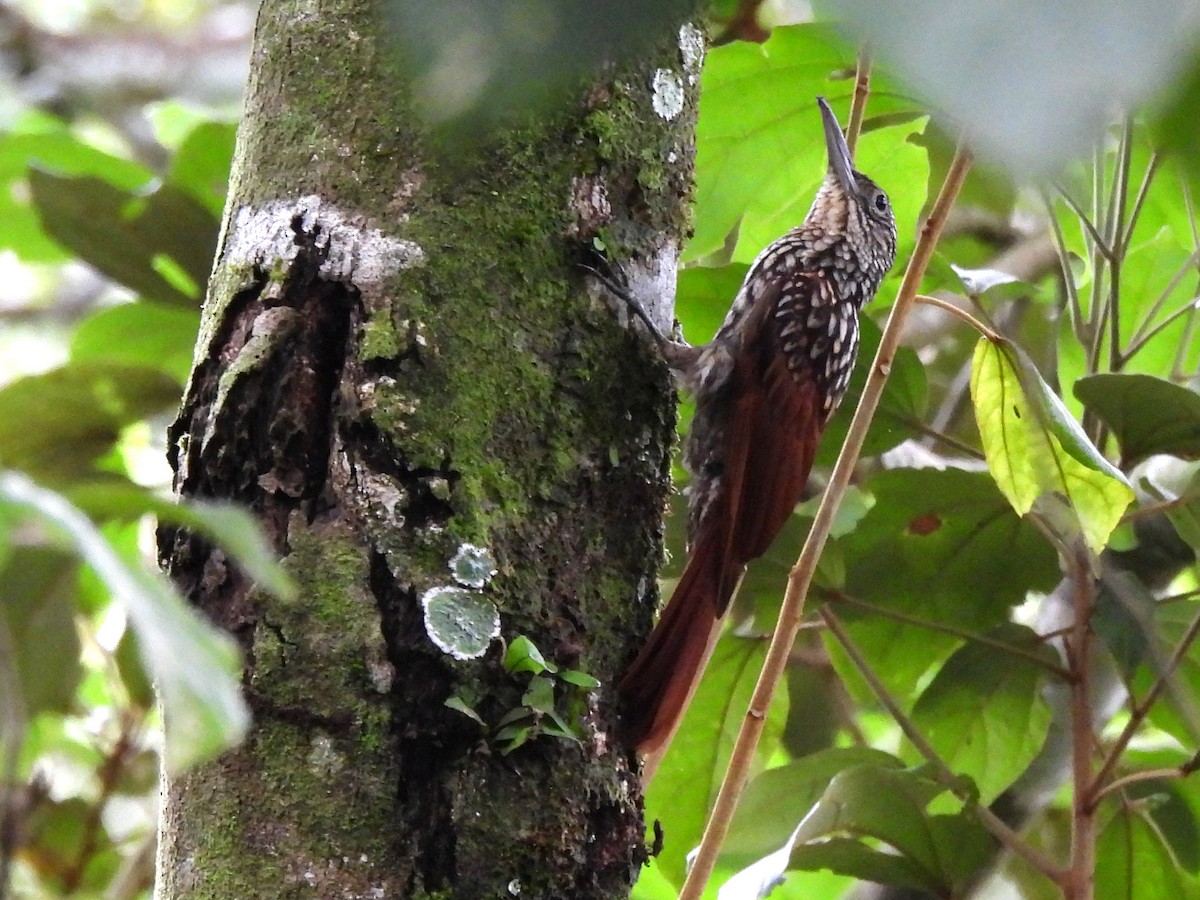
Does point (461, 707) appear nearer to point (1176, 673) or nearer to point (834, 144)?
point (1176, 673)

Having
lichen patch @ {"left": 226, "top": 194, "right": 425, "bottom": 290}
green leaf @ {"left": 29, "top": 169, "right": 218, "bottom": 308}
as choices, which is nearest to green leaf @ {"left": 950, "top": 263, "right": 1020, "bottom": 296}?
lichen patch @ {"left": 226, "top": 194, "right": 425, "bottom": 290}

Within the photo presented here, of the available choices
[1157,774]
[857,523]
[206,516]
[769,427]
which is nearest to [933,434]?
[857,523]

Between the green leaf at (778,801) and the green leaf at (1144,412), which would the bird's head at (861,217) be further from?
the green leaf at (778,801)

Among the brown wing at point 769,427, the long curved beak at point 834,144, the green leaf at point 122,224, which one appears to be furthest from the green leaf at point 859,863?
the green leaf at point 122,224

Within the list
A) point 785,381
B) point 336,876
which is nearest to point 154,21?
point 785,381

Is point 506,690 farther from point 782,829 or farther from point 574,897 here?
point 782,829

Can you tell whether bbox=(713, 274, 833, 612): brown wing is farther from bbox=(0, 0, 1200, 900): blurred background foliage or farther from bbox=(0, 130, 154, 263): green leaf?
bbox=(0, 130, 154, 263): green leaf

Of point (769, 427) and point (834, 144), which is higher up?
point (834, 144)
